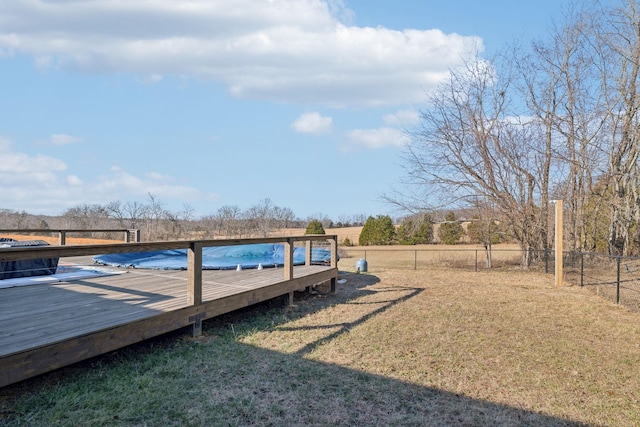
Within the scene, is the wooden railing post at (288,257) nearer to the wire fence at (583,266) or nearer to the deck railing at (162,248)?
the deck railing at (162,248)

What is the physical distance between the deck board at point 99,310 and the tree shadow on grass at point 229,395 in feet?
0.79

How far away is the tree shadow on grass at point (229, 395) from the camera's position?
8.65 ft

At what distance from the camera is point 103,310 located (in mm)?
3984

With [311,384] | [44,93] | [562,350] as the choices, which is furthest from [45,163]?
[562,350]

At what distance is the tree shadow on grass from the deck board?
24 cm

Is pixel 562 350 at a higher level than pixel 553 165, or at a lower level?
lower

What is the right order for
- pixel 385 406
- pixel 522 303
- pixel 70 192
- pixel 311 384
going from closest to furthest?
1. pixel 385 406
2. pixel 311 384
3. pixel 522 303
4. pixel 70 192

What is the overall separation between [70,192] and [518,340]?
71.7ft

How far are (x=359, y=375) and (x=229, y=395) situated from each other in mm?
1113

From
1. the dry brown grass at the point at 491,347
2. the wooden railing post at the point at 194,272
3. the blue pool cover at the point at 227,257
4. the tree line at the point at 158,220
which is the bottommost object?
the dry brown grass at the point at 491,347

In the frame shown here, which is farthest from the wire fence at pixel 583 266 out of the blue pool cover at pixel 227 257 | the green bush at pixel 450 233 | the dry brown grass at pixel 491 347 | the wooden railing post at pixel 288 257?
the wooden railing post at pixel 288 257

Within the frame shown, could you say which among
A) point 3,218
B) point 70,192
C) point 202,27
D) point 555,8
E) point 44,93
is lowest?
point 3,218

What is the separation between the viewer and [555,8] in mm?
13680

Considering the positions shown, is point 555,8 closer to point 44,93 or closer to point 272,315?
point 272,315
